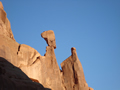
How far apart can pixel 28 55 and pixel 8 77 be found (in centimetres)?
1499

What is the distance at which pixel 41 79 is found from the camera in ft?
109

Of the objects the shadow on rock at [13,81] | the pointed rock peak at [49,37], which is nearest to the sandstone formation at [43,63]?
the pointed rock peak at [49,37]

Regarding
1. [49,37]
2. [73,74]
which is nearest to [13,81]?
[73,74]

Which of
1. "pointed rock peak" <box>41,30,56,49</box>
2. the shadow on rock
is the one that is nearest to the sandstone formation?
"pointed rock peak" <box>41,30,56,49</box>

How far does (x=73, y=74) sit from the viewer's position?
38.0 m

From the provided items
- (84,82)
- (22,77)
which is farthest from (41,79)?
(22,77)

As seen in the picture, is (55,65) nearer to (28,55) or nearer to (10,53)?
(28,55)

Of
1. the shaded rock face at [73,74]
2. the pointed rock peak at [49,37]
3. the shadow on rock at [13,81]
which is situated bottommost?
the shadow on rock at [13,81]

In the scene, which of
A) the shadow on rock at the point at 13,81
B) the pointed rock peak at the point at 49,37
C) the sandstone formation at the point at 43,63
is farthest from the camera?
the pointed rock peak at the point at 49,37

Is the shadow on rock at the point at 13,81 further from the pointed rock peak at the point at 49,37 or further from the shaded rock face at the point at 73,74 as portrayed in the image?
the pointed rock peak at the point at 49,37

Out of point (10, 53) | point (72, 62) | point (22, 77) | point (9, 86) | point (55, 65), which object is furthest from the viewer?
point (72, 62)

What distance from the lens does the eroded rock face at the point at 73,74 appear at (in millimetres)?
36906

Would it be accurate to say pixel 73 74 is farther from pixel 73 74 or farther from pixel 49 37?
pixel 49 37

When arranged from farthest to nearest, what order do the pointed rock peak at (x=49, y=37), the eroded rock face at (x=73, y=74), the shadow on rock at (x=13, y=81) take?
the pointed rock peak at (x=49, y=37)
the eroded rock face at (x=73, y=74)
the shadow on rock at (x=13, y=81)
